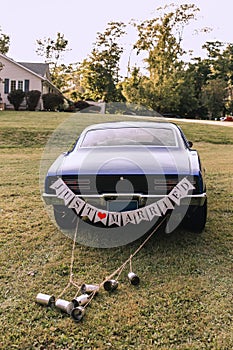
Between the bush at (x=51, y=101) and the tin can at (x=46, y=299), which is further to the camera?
the bush at (x=51, y=101)

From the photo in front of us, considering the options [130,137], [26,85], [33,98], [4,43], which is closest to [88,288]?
[130,137]

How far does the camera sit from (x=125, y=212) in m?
3.52

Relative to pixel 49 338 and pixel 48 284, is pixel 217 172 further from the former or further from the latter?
pixel 49 338

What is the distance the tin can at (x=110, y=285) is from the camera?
2.86 metres

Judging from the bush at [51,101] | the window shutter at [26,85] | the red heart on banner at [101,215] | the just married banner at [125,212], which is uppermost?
the window shutter at [26,85]

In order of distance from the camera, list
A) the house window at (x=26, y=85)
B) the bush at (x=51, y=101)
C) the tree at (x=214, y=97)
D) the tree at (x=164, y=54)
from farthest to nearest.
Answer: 1. the tree at (x=214, y=97)
2. the tree at (x=164, y=54)
3. the house window at (x=26, y=85)
4. the bush at (x=51, y=101)

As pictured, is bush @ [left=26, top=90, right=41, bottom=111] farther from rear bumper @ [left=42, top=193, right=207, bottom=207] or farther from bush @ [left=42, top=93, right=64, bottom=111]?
rear bumper @ [left=42, top=193, right=207, bottom=207]

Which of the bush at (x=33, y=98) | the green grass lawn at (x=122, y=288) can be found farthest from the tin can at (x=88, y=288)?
the bush at (x=33, y=98)

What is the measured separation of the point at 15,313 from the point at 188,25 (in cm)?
4197

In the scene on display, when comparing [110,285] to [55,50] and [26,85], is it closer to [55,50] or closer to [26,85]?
[26,85]

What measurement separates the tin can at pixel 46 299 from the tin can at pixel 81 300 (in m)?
0.17

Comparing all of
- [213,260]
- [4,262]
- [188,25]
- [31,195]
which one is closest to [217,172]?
[31,195]

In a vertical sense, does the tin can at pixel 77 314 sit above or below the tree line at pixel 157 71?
below

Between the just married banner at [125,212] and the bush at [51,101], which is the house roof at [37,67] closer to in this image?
the bush at [51,101]
